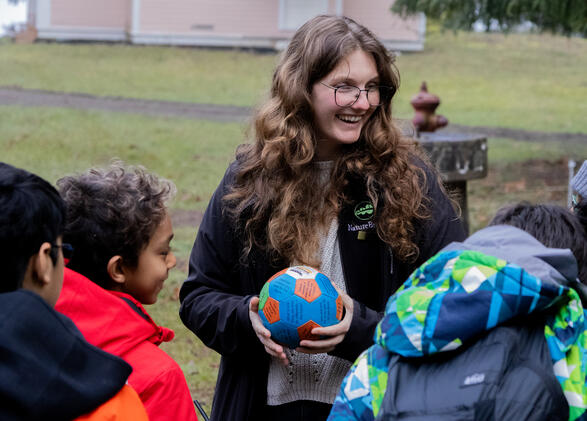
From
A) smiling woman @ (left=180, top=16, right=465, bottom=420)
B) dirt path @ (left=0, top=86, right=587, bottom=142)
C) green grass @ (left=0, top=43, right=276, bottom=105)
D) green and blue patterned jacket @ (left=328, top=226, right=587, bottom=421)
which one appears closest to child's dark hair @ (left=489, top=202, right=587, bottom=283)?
green and blue patterned jacket @ (left=328, top=226, right=587, bottom=421)

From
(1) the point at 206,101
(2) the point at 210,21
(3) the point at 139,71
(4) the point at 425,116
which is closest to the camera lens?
(4) the point at 425,116

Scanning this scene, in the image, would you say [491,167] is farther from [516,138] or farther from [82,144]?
[82,144]

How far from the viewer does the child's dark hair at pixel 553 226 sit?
2168 mm

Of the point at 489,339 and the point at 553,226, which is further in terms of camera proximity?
the point at 553,226

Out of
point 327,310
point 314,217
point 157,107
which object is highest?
point 314,217

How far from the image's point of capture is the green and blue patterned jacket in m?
1.81

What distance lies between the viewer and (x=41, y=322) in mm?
1871

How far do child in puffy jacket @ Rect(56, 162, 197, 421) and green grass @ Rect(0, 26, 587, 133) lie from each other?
1598 centimetres

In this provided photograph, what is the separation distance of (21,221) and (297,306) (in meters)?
0.98

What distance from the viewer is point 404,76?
24734 mm

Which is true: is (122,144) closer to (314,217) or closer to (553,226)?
(314,217)

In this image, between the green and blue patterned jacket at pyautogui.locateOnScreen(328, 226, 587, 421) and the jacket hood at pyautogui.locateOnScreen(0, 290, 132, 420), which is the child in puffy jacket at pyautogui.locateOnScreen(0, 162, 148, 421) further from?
the green and blue patterned jacket at pyautogui.locateOnScreen(328, 226, 587, 421)

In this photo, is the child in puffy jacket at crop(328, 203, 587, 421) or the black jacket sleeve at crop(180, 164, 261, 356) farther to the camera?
the black jacket sleeve at crop(180, 164, 261, 356)

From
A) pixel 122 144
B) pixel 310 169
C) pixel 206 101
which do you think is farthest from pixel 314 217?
pixel 206 101
